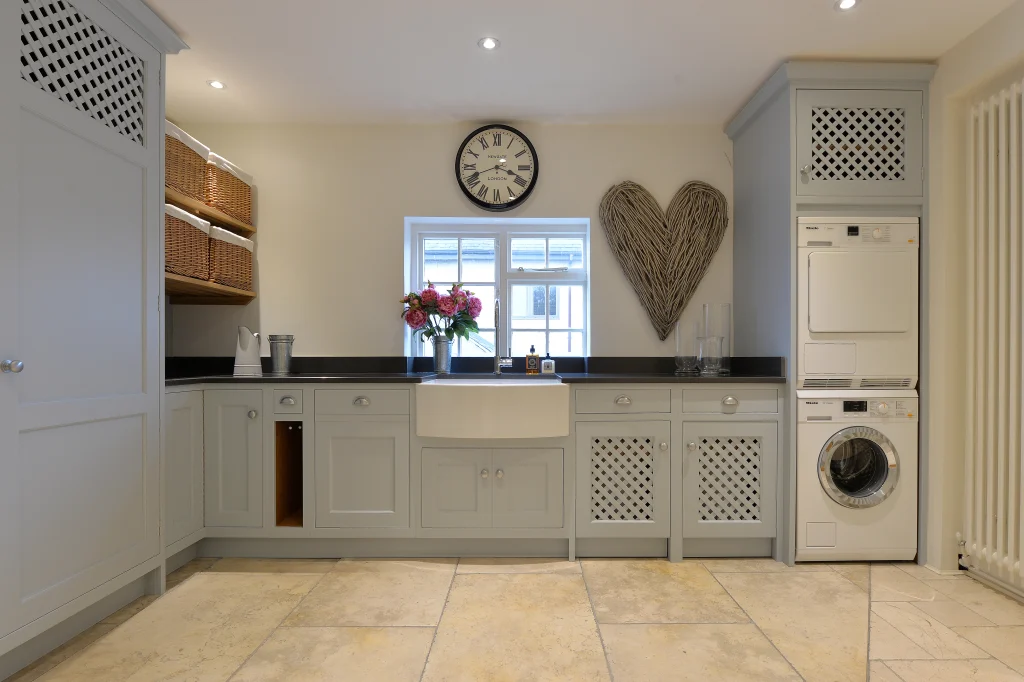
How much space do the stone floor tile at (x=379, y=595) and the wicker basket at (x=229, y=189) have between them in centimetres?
196

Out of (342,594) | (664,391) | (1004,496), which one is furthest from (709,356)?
(342,594)

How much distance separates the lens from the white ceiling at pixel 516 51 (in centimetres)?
234

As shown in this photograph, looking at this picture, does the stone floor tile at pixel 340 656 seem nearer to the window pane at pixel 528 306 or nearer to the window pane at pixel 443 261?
the window pane at pixel 528 306

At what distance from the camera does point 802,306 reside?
9.15 feet

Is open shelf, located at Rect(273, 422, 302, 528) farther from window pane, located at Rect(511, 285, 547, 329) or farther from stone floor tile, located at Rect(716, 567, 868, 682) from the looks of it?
stone floor tile, located at Rect(716, 567, 868, 682)

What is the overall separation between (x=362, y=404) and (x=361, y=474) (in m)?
0.34

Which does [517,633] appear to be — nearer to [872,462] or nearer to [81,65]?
[872,462]

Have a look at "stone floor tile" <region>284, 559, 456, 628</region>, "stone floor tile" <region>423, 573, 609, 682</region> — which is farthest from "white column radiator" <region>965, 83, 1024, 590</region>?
"stone floor tile" <region>284, 559, 456, 628</region>

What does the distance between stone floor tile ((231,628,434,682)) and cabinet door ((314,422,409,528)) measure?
0.75 m

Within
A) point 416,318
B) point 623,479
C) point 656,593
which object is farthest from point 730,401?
point 416,318

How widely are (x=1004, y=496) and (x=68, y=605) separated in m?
3.57

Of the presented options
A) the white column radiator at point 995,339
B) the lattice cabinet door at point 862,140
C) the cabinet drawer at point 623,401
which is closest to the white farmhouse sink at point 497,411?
the cabinet drawer at point 623,401

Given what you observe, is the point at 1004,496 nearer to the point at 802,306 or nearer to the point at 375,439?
the point at 802,306

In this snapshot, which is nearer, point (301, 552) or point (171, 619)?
point (171, 619)
